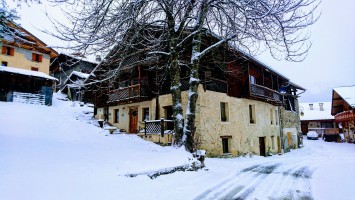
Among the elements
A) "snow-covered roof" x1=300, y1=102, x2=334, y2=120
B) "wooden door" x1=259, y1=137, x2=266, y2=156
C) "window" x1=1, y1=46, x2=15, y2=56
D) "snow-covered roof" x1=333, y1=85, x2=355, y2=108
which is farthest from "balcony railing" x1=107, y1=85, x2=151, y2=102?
"snow-covered roof" x1=300, y1=102, x2=334, y2=120

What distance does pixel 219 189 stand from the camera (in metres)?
7.18

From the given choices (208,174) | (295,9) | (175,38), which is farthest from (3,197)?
(295,9)

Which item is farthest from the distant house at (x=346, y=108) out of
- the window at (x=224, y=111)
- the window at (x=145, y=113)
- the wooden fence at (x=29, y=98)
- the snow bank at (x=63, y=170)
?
the wooden fence at (x=29, y=98)

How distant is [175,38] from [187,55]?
581 cm

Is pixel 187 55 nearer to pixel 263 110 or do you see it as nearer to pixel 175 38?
pixel 175 38

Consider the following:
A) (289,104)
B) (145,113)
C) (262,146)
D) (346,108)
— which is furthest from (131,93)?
(346,108)

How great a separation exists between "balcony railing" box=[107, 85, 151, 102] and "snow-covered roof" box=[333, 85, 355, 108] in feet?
87.3

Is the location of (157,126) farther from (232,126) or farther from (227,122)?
(232,126)

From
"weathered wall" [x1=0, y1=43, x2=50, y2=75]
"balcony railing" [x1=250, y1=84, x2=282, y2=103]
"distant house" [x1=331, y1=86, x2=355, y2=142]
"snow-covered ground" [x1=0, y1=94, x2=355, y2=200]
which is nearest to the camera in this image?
"snow-covered ground" [x1=0, y1=94, x2=355, y2=200]

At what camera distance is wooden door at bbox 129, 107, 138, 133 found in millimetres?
20250

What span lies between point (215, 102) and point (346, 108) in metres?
30.0

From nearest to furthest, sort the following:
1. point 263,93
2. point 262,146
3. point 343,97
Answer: point 263,93 < point 262,146 < point 343,97

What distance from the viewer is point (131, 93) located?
18.6 meters

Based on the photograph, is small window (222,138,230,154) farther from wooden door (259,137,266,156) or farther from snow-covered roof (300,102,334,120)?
snow-covered roof (300,102,334,120)
